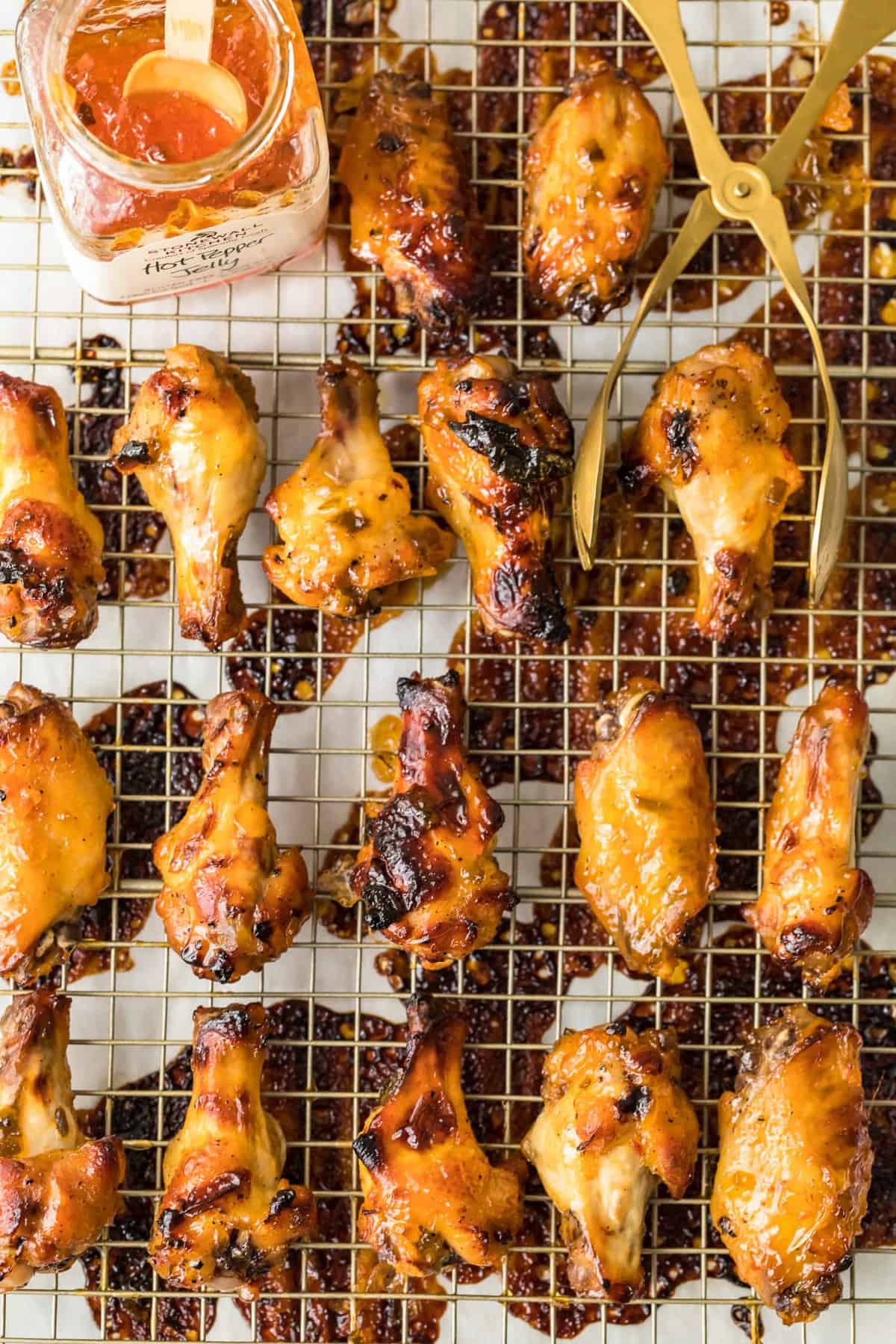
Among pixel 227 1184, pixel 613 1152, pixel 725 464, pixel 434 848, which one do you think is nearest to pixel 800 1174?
pixel 613 1152

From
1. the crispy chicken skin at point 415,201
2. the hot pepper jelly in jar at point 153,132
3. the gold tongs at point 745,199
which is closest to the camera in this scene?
the hot pepper jelly in jar at point 153,132

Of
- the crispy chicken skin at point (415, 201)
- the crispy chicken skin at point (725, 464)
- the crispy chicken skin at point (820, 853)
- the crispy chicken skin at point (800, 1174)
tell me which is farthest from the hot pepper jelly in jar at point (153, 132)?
the crispy chicken skin at point (800, 1174)

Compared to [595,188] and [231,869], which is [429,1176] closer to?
[231,869]

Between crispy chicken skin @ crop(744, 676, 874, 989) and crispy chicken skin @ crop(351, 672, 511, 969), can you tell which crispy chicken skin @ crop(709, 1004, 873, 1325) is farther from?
crispy chicken skin @ crop(351, 672, 511, 969)

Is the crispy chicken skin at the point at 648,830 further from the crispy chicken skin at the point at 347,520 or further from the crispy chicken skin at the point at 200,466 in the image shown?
the crispy chicken skin at the point at 200,466

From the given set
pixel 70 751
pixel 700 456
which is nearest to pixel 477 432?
pixel 700 456

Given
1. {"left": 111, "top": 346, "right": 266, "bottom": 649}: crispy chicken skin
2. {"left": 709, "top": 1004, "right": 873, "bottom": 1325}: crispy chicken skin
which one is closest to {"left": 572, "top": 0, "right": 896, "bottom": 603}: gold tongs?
{"left": 111, "top": 346, "right": 266, "bottom": 649}: crispy chicken skin
